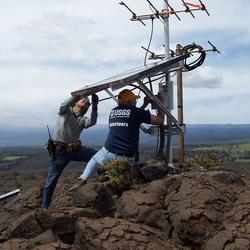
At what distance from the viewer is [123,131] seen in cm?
1158

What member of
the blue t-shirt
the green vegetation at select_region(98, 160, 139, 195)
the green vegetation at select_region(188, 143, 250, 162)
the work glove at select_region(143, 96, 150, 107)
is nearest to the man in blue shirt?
the blue t-shirt

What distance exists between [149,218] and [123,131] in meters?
2.42

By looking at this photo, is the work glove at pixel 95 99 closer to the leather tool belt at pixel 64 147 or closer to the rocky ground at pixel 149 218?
the leather tool belt at pixel 64 147

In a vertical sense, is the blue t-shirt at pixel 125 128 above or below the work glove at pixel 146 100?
below

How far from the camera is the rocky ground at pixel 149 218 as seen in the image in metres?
8.74

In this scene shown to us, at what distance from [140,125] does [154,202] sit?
7.73 feet

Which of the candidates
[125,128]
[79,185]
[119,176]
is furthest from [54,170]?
[125,128]

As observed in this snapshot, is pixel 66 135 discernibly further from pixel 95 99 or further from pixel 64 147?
pixel 95 99


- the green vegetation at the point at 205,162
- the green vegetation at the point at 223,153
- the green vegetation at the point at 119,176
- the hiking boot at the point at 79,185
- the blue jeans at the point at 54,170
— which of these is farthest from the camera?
the green vegetation at the point at 223,153

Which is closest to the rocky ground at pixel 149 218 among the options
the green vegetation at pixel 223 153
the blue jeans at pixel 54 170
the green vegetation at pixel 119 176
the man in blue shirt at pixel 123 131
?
the green vegetation at pixel 119 176

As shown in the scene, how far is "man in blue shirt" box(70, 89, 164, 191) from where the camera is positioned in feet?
37.6

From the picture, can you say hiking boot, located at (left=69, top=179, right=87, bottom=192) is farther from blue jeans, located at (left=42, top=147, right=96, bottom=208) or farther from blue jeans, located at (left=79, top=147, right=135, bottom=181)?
blue jeans, located at (left=42, top=147, right=96, bottom=208)

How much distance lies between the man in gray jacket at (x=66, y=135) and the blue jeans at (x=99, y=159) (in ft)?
1.83

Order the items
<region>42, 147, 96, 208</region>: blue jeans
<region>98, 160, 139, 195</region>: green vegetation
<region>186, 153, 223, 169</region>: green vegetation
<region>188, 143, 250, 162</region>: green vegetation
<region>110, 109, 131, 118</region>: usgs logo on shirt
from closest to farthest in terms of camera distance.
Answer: <region>98, 160, 139, 195</region>: green vegetation, <region>110, 109, 131, 118</region>: usgs logo on shirt, <region>42, 147, 96, 208</region>: blue jeans, <region>186, 153, 223, 169</region>: green vegetation, <region>188, 143, 250, 162</region>: green vegetation
